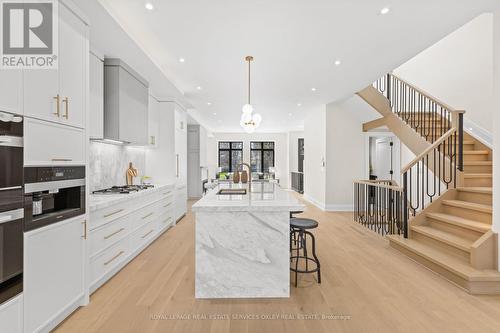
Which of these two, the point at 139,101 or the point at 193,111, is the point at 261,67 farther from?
the point at 193,111

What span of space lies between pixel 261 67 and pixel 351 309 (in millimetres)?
3824

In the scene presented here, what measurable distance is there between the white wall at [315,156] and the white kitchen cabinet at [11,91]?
654 cm

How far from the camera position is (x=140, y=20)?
9.87ft

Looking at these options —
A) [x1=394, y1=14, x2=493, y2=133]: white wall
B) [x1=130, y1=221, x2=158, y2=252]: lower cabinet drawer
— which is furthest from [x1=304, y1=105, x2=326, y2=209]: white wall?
[x1=130, y1=221, x2=158, y2=252]: lower cabinet drawer

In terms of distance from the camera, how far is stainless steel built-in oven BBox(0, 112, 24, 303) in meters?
1.56

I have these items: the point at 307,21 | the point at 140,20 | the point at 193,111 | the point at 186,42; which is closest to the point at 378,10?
the point at 307,21

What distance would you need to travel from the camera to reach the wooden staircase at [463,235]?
106 inches

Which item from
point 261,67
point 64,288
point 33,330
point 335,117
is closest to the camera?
point 33,330

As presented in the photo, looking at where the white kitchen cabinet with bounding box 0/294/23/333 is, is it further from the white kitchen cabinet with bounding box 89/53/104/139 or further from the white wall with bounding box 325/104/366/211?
the white wall with bounding box 325/104/366/211

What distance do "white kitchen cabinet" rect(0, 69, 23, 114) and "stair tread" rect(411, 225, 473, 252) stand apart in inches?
175

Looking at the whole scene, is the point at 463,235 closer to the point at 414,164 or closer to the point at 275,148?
the point at 414,164

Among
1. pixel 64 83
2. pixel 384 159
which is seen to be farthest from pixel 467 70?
pixel 64 83

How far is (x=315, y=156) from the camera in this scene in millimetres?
8086

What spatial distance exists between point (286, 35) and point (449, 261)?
3448 mm
